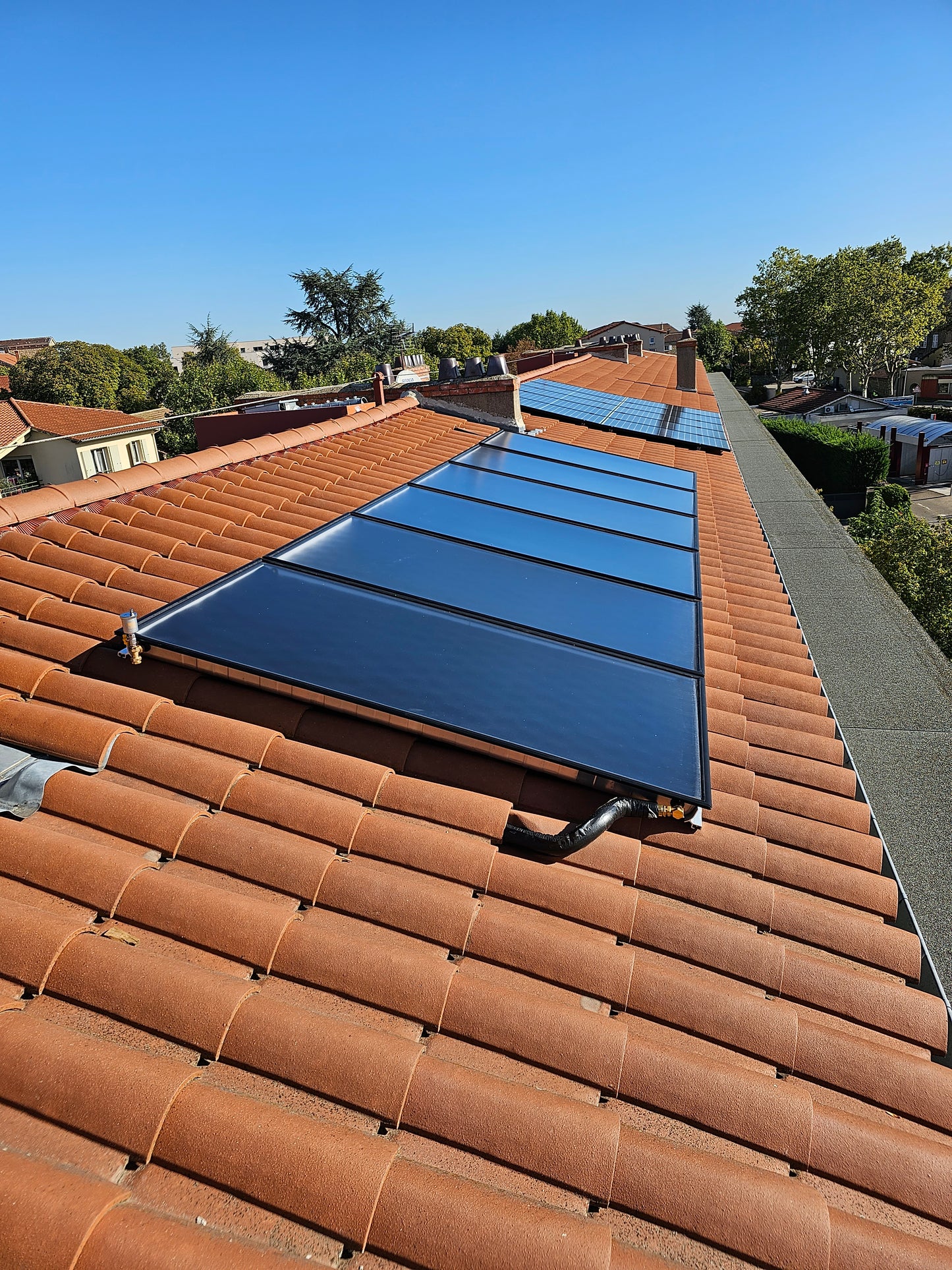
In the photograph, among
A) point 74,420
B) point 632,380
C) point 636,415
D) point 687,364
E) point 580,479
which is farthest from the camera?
point 74,420

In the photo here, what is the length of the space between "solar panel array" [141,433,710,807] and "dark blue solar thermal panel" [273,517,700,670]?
14mm

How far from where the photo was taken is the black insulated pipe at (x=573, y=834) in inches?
130

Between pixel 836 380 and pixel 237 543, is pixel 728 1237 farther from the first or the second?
pixel 836 380

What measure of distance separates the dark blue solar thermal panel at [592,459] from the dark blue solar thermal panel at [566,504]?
1.74m

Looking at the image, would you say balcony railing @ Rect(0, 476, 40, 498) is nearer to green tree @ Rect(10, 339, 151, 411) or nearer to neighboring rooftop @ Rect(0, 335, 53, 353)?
green tree @ Rect(10, 339, 151, 411)

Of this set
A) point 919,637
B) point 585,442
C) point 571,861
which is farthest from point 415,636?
point 585,442

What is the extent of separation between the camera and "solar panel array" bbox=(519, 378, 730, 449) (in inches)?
566

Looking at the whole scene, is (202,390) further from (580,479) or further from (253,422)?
(580,479)

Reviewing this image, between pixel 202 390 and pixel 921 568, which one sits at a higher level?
pixel 202 390

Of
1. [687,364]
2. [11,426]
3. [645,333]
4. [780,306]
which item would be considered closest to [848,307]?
[780,306]

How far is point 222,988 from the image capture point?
8.12ft

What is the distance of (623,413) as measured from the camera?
16062 mm

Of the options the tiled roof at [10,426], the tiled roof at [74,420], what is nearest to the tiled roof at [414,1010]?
the tiled roof at [74,420]

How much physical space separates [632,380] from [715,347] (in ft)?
289
